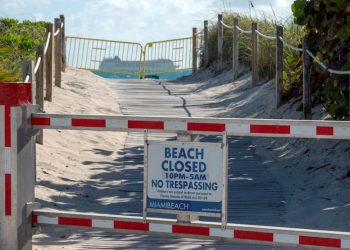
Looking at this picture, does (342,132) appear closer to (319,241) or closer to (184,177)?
(319,241)

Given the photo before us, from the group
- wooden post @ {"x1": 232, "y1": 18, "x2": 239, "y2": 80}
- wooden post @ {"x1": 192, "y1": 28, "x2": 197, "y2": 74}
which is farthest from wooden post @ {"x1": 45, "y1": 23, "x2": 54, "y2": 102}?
wooden post @ {"x1": 192, "y1": 28, "x2": 197, "y2": 74}

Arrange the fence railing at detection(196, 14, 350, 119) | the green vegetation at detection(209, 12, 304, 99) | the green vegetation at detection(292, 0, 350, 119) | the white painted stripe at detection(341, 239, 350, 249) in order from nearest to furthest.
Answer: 1. the white painted stripe at detection(341, 239, 350, 249)
2. the green vegetation at detection(292, 0, 350, 119)
3. the fence railing at detection(196, 14, 350, 119)
4. the green vegetation at detection(209, 12, 304, 99)

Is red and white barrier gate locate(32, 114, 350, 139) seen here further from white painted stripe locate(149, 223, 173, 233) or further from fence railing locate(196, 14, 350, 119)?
fence railing locate(196, 14, 350, 119)

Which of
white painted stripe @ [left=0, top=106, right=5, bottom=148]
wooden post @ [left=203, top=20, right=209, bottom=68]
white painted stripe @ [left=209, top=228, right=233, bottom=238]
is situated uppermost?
wooden post @ [left=203, top=20, right=209, bottom=68]

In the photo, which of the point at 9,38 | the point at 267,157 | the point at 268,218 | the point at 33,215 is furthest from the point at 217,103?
the point at 33,215

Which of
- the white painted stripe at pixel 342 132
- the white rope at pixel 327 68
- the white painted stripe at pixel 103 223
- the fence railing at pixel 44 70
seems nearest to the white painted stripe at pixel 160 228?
the white painted stripe at pixel 103 223

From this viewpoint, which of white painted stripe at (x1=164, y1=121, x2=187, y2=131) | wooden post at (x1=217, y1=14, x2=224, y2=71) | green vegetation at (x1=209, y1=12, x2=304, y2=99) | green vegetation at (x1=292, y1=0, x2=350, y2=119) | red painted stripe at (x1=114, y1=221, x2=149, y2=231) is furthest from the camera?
wooden post at (x1=217, y1=14, x2=224, y2=71)

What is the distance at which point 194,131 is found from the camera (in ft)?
21.9

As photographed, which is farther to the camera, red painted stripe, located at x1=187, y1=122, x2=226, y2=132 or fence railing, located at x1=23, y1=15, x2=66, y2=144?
fence railing, located at x1=23, y1=15, x2=66, y2=144

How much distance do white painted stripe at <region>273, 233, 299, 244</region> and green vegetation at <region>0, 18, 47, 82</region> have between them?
12.2 feet

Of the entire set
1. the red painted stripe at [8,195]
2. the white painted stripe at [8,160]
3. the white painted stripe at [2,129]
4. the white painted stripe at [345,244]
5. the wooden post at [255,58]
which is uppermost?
the wooden post at [255,58]

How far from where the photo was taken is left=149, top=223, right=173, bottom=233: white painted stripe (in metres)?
6.79

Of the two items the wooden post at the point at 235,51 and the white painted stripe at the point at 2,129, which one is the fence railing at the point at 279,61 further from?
the white painted stripe at the point at 2,129

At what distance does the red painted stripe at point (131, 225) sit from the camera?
22.5 feet
